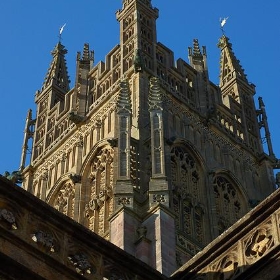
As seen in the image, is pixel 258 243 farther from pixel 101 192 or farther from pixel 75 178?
pixel 75 178

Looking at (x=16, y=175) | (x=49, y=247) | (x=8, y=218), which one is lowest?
(x=49, y=247)

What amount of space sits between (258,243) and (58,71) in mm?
34371

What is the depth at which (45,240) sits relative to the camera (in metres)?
11.5

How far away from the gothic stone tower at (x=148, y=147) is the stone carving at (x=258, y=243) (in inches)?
562

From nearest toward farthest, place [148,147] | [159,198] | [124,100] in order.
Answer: [159,198], [148,147], [124,100]

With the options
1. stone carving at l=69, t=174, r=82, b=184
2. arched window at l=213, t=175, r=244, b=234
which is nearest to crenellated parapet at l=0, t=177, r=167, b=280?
arched window at l=213, t=175, r=244, b=234

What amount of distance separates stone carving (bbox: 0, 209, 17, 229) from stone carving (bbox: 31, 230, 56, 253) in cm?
29

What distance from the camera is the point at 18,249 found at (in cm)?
1108

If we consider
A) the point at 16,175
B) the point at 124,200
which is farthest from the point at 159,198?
the point at 16,175

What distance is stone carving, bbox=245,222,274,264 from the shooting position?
11.5 meters

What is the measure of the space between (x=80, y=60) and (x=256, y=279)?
102 feet

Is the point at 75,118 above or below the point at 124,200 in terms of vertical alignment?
above

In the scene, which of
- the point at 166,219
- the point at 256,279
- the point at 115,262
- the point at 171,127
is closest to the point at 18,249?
the point at 115,262

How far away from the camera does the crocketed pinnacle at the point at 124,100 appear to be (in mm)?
32156
